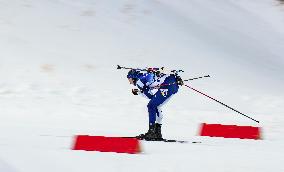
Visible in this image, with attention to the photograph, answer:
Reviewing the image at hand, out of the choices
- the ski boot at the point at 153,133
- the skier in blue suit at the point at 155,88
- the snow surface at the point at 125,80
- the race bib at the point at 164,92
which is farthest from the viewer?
the ski boot at the point at 153,133

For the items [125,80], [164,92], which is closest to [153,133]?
[164,92]

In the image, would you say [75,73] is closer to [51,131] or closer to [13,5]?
[13,5]

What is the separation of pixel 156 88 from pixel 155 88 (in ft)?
0.06

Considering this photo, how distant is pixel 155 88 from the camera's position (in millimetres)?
10500

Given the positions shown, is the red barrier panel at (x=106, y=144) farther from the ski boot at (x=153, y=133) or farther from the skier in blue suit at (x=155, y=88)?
the ski boot at (x=153, y=133)

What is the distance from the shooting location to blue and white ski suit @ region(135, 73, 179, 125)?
10.4m

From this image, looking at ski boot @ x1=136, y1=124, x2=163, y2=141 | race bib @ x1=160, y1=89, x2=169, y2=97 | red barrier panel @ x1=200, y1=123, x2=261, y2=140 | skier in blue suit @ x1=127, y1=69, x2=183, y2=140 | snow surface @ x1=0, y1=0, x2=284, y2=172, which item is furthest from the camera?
red barrier panel @ x1=200, y1=123, x2=261, y2=140

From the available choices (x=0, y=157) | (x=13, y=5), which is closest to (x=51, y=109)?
(x=0, y=157)

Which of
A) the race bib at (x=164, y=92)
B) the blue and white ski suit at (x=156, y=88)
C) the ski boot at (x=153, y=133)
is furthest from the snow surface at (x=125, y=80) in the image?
the race bib at (x=164, y=92)

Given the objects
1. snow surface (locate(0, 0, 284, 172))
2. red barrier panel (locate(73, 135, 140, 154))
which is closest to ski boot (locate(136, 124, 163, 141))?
snow surface (locate(0, 0, 284, 172))

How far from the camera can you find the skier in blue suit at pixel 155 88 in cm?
1038

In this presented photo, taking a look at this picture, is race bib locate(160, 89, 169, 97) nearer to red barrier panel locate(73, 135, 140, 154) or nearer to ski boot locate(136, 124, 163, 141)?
ski boot locate(136, 124, 163, 141)

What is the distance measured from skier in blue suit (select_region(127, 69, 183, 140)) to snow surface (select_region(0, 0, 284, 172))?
Answer: 0.47 metres

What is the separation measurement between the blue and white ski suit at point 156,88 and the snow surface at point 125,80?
63 centimetres
